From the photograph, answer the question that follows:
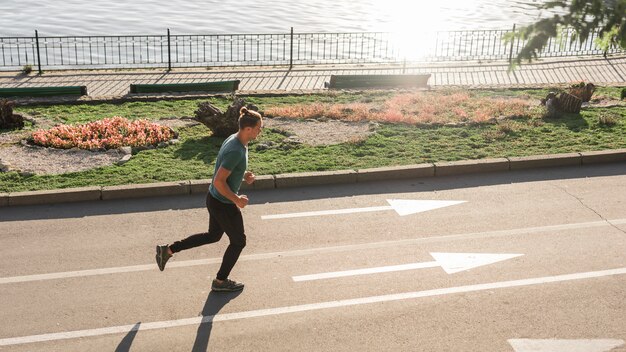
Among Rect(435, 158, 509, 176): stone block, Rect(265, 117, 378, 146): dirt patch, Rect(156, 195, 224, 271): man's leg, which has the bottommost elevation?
Rect(265, 117, 378, 146): dirt patch

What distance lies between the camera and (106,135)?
14359mm

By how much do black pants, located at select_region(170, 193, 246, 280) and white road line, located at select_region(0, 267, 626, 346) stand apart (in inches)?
23.9

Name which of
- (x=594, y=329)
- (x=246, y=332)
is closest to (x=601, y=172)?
(x=594, y=329)

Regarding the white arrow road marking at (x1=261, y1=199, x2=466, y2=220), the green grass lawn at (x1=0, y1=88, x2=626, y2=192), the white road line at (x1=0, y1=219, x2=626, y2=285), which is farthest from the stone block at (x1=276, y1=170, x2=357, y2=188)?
the white road line at (x1=0, y1=219, x2=626, y2=285)

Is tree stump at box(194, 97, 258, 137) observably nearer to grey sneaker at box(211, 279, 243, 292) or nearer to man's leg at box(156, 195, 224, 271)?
man's leg at box(156, 195, 224, 271)

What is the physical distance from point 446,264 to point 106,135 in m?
7.17

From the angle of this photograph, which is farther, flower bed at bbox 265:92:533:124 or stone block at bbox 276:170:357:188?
flower bed at bbox 265:92:533:124

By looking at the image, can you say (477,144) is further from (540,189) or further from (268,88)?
(268,88)

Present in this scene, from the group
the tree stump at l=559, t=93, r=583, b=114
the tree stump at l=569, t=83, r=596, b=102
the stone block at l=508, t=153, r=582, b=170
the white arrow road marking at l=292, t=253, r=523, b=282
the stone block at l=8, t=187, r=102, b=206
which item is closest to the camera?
the white arrow road marking at l=292, t=253, r=523, b=282

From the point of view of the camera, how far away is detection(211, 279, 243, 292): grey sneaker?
Result: 353 inches

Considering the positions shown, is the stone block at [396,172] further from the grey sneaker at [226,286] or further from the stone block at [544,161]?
the grey sneaker at [226,286]

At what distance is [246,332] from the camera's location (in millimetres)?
8164

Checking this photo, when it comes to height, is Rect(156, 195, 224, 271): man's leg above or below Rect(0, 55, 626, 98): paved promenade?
above

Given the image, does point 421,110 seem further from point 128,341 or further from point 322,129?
point 128,341
